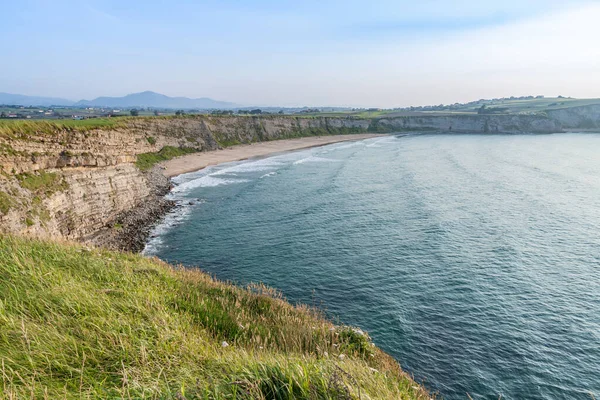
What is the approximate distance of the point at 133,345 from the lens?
787 centimetres

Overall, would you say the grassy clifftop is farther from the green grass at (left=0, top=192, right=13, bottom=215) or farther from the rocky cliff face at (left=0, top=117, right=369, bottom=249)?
the rocky cliff face at (left=0, top=117, right=369, bottom=249)

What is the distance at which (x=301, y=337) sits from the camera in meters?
13.3

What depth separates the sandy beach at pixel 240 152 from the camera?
79.4 m

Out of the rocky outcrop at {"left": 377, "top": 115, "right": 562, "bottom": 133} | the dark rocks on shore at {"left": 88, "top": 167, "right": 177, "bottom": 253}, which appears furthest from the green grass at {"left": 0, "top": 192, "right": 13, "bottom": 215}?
the rocky outcrop at {"left": 377, "top": 115, "right": 562, "bottom": 133}

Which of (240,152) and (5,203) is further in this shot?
(240,152)

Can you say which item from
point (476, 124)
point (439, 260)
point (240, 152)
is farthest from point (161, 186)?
point (476, 124)

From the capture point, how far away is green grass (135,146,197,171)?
70406 millimetres

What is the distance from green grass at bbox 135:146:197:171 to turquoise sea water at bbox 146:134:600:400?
46.3 ft

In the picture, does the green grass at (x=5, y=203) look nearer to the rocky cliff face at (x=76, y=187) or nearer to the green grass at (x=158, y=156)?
the rocky cliff face at (x=76, y=187)

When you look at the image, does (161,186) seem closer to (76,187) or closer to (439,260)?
(76,187)

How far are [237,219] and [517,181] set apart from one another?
49.6m

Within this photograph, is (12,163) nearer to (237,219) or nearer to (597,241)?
(237,219)

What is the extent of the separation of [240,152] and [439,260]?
83168 millimetres

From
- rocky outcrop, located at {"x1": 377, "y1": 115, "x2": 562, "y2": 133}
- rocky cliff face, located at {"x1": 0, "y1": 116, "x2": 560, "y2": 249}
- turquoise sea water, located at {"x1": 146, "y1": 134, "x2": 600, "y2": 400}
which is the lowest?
turquoise sea water, located at {"x1": 146, "y1": 134, "x2": 600, "y2": 400}
